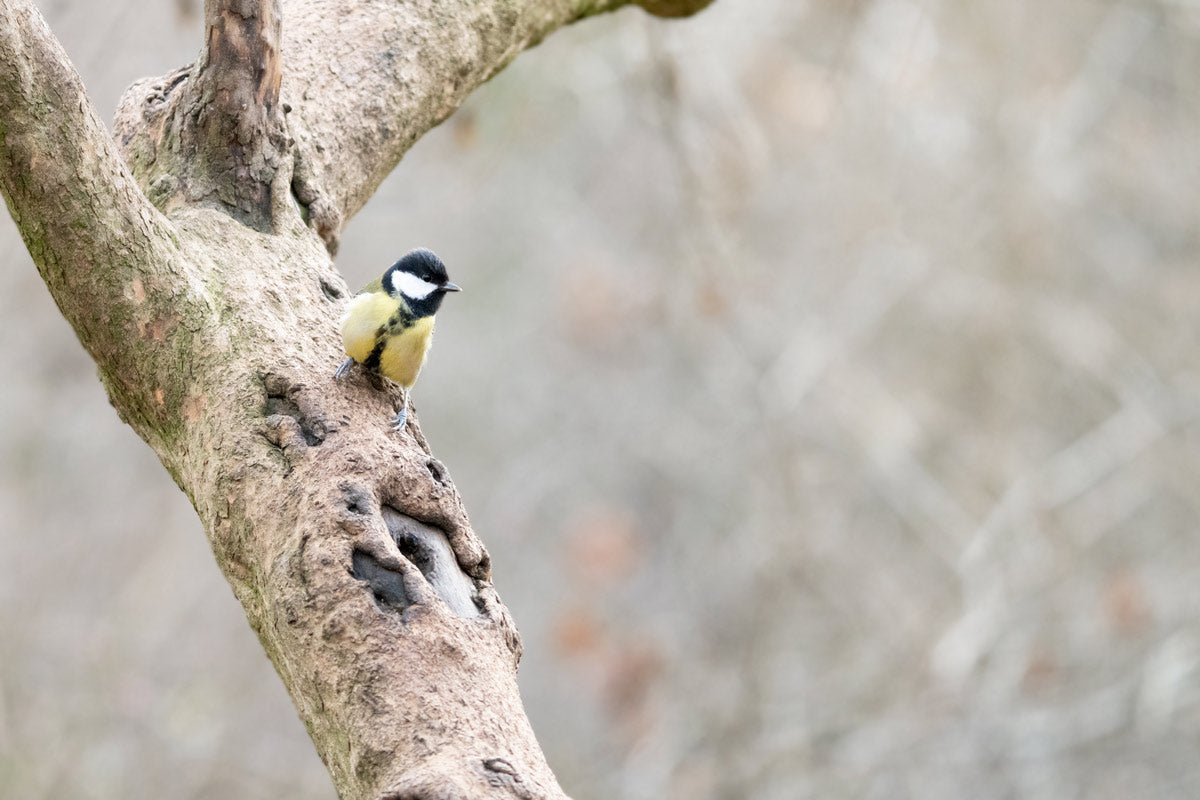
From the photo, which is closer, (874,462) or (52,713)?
(52,713)

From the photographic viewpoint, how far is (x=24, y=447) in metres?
6.98

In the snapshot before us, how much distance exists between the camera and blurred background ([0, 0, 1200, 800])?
6.94 metres

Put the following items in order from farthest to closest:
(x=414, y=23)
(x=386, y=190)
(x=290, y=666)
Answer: (x=386, y=190)
(x=414, y=23)
(x=290, y=666)

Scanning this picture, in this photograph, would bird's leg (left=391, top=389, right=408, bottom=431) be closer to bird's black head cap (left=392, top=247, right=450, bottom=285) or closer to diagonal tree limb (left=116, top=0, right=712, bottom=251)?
bird's black head cap (left=392, top=247, right=450, bottom=285)

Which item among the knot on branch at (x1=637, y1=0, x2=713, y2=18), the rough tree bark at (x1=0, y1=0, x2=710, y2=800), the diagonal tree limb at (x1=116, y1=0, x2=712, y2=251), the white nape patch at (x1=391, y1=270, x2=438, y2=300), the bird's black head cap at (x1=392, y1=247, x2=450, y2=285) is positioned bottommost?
the rough tree bark at (x1=0, y1=0, x2=710, y2=800)

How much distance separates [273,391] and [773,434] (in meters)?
5.17

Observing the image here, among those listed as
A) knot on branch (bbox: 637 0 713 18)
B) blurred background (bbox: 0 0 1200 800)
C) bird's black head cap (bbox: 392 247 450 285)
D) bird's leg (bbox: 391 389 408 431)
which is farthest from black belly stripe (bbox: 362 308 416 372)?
blurred background (bbox: 0 0 1200 800)

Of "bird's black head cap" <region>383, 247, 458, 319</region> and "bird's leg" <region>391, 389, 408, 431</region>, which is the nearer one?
"bird's leg" <region>391, 389, 408, 431</region>

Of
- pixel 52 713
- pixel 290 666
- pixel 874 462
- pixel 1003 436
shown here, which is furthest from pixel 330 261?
pixel 1003 436

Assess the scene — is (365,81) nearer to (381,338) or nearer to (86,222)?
(381,338)

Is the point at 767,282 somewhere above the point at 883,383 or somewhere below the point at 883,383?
above

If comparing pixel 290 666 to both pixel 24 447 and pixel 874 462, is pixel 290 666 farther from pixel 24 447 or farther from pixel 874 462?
pixel 874 462

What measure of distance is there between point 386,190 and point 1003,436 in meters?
4.63

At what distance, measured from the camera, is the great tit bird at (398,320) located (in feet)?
8.47
